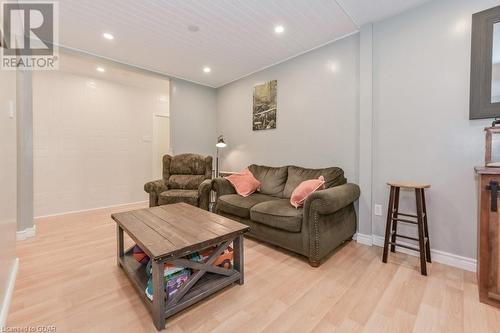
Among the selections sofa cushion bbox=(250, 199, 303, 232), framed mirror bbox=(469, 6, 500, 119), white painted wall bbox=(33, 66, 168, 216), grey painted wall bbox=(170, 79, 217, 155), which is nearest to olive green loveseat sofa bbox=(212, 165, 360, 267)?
sofa cushion bbox=(250, 199, 303, 232)

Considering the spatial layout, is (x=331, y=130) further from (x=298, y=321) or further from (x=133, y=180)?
(x=133, y=180)

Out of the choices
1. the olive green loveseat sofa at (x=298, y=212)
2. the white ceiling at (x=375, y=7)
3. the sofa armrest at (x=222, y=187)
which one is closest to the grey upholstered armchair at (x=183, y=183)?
the sofa armrest at (x=222, y=187)

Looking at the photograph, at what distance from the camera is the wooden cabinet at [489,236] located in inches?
57.7

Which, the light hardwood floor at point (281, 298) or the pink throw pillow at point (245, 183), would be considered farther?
the pink throw pillow at point (245, 183)

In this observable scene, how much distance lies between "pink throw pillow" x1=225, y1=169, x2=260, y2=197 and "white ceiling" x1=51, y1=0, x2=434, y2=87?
177 cm

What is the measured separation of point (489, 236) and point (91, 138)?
5219 mm

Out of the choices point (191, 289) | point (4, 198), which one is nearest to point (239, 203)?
point (191, 289)

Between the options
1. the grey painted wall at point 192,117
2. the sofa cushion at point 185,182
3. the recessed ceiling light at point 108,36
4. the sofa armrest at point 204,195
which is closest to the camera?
the recessed ceiling light at point 108,36

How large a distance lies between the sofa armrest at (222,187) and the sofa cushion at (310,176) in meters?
0.77

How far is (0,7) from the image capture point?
138 cm

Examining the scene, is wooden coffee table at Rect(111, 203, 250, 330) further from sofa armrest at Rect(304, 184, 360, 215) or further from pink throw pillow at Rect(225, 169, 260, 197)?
pink throw pillow at Rect(225, 169, 260, 197)

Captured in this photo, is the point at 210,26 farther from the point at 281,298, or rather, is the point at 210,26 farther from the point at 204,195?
the point at 281,298

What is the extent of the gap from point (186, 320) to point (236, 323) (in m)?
0.31
